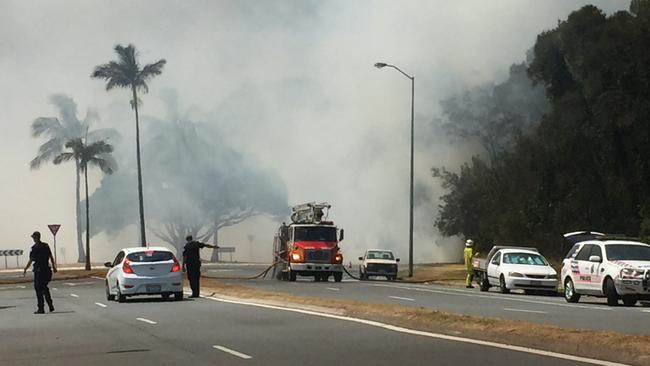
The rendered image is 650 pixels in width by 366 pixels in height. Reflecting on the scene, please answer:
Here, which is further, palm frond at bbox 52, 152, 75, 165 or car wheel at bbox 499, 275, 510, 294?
palm frond at bbox 52, 152, 75, 165

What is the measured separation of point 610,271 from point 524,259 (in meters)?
10.0

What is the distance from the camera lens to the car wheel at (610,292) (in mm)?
28094

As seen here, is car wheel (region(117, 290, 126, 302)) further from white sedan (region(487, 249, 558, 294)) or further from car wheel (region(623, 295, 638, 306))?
car wheel (region(623, 295, 638, 306))

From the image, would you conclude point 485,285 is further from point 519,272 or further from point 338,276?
point 338,276

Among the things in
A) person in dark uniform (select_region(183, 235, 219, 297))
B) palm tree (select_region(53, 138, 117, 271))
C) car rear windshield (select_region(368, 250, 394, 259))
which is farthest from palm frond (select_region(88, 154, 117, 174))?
person in dark uniform (select_region(183, 235, 219, 297))

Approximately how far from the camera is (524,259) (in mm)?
38219

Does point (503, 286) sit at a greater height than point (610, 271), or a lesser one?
lesser

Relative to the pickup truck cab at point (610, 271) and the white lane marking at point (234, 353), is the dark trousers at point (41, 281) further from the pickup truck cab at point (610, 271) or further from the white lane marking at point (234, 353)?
the pickup truck cab at point (610, 271)

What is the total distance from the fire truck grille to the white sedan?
11278 mm

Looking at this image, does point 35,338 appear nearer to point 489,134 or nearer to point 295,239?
point 295,239

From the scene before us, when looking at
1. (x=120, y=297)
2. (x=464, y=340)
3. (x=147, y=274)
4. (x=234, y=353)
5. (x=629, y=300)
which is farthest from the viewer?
(x=120, y=297)

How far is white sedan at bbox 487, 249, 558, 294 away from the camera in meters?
36.5

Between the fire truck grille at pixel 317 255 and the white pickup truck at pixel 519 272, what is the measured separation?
10.1 meters

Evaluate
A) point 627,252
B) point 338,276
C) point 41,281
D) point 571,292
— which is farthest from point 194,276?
point 338,276
